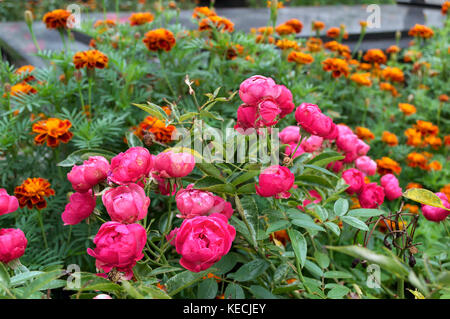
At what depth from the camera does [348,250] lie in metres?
0.35

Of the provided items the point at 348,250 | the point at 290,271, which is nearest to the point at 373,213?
the point at 290,271

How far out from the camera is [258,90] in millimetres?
593

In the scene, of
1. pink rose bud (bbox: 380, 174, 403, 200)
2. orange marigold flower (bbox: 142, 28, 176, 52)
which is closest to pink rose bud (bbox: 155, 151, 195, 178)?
pink rose bud (bbox: 380, 174, 403, 200)

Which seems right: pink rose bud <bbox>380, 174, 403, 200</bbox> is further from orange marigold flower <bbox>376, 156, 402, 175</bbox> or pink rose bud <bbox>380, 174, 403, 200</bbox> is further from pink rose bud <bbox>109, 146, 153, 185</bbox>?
pink rose bud <bbox>109, 146, 153, 185</bbox>

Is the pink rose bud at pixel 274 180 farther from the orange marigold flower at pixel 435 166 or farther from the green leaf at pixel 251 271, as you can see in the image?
the orange marigold flower at pixel 435 166

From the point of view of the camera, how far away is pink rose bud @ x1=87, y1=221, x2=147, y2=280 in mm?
469

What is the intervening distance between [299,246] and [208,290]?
180mm

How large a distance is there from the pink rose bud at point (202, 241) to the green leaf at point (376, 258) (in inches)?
6.7

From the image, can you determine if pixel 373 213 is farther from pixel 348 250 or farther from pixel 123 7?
pixel 123 7

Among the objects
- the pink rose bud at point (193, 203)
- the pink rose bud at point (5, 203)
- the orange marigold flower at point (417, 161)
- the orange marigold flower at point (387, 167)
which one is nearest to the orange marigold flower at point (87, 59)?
the pink rose bud at point (5, 203)

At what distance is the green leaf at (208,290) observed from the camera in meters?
0.66

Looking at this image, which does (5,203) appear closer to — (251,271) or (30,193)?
(30,193)

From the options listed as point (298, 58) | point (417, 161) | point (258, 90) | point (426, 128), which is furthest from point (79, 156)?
point (426, 128)
